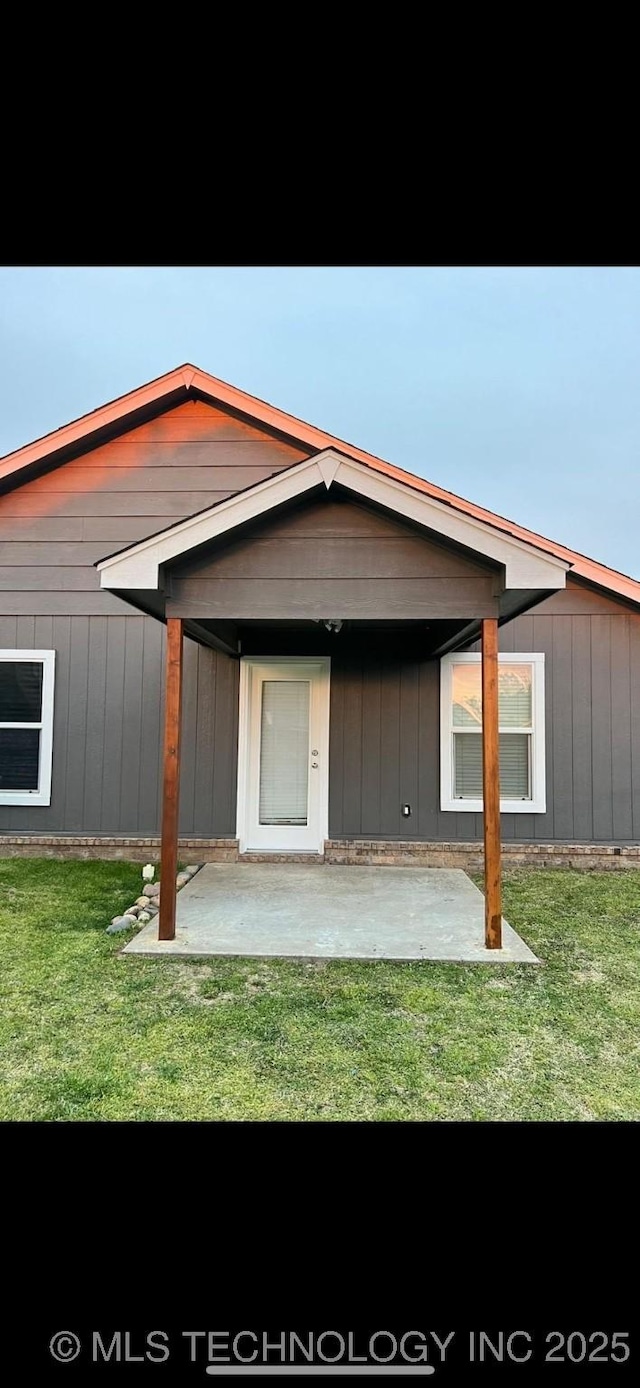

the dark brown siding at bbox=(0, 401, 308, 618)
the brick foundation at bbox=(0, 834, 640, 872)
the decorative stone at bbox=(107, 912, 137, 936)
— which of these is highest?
the dark brown siding at bbox=(0, 401, 308, 618)

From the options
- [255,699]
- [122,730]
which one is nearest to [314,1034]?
[255,699]

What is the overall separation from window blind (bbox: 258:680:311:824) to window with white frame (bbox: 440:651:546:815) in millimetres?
1506

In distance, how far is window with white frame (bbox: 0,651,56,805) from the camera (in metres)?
7.10

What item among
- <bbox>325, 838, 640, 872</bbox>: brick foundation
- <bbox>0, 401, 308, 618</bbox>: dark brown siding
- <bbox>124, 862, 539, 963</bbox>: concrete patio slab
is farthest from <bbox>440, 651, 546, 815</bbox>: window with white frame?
<bbox>0, 401, 308, 618</bbox>: dark brown siding

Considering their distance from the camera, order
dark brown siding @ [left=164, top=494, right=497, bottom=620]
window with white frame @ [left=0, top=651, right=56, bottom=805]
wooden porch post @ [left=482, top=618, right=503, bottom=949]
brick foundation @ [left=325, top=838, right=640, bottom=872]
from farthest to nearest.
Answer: window with white frame @ [left=0, top=651, right=56, bottom=805]
brick foundation @ [left=325, top=838, right=640, bottom=872]
dark brown siding @ [left=164, top=494, right=497, bottom=620]
wooden porch post @ [left=482, top=618, right=503, bottom=949]

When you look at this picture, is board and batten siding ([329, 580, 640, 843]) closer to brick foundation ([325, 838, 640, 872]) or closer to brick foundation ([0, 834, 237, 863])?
brick foundation ([325, 838, 640, 872])

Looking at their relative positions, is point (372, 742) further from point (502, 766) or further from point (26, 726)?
point (26, 726)

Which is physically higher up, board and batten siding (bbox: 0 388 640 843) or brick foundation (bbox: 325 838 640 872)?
board and batten siding (bbox: 0 388 640 843)
